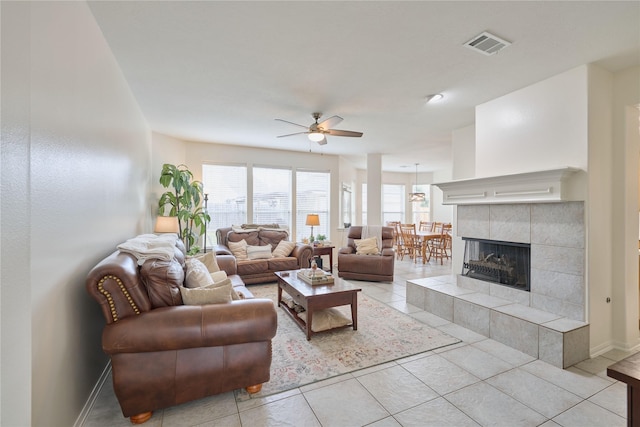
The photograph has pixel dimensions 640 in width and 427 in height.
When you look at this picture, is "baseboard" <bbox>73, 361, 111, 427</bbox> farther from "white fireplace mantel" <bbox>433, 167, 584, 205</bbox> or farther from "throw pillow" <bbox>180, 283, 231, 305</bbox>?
"white fireplace mantel" <bbox>433, 167, 584, 205</bbox>

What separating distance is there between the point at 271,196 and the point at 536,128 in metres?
4.84

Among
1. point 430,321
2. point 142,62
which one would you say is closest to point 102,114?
point 142,62

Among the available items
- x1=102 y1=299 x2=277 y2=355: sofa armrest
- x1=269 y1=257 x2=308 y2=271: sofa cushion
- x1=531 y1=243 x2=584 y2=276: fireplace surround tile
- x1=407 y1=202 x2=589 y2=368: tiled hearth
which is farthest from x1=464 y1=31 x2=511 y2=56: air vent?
x1=269 y1=257 x2=308 y2=271: sofa cushion

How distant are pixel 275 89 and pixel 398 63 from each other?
1.36m

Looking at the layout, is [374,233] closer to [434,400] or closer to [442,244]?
[442,244]

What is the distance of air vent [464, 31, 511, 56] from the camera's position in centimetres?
218

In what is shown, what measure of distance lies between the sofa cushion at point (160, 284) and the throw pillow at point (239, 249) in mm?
3119

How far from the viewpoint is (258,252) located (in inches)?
205

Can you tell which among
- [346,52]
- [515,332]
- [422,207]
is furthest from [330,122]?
[422,207]

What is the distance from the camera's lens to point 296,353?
2.63 metres

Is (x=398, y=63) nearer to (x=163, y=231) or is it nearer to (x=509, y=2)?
(x=509, y=2)

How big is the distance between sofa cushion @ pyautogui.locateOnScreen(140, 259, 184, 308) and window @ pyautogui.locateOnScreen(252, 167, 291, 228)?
4.22 metres

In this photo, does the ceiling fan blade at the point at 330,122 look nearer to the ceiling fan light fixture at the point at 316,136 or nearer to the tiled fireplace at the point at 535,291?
the ceiling fan light fixture at the point at 316,136

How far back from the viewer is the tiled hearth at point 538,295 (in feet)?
8.25
